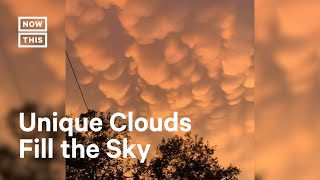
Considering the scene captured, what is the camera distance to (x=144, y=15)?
329cm

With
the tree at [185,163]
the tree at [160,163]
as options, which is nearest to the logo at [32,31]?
the tree at [160,163]

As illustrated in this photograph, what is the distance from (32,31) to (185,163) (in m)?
0.92

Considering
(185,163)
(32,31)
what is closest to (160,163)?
(185,163)

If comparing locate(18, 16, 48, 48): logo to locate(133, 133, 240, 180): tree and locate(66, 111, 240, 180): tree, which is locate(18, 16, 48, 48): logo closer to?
locate(66, 111, 240, 180): tree

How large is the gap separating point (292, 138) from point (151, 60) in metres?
0.73

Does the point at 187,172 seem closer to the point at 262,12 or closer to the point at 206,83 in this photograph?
the point at 206,83

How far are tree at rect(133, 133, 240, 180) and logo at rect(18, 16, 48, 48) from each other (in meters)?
0.72

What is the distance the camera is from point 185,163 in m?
3.33

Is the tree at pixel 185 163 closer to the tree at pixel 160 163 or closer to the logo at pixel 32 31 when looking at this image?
the tree at pixel 160 163

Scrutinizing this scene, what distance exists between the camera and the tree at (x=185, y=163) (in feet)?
10.7

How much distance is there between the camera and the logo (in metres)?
3.28

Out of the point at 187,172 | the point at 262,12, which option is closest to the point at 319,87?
the point at 262,12

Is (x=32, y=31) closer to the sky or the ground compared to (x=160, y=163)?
closer to the sky

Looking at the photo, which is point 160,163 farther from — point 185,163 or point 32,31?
point 32,31
